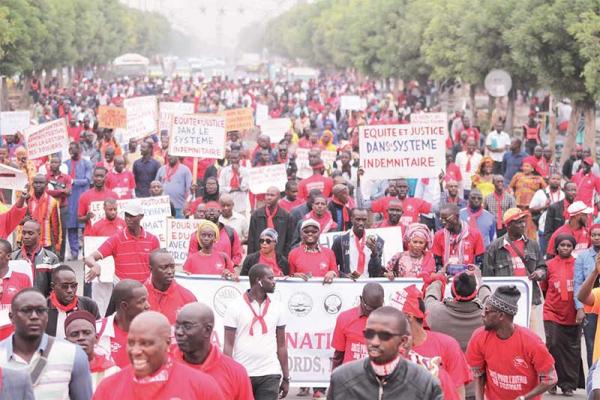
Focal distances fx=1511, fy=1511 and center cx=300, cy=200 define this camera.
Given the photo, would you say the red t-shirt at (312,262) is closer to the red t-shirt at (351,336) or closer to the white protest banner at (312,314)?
the white protest banner at (312,314)

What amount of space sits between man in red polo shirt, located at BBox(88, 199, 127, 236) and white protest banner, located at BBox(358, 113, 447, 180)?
3.92 m

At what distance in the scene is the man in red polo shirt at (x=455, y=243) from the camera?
12914mm

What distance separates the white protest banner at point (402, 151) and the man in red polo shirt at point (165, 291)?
25.1 feet

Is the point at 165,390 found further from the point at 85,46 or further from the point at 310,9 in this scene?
the point at 310,9

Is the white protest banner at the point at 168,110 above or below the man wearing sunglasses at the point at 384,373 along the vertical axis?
above

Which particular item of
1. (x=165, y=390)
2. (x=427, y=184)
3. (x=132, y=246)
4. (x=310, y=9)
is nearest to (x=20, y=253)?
(x=132, y=246)

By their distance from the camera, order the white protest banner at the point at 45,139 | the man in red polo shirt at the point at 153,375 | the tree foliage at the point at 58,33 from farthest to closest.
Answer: the tree foliage at the point at 58,33 → the white protest banner at the point at 45,139 → the man in red polo shirt at the point at 153,375

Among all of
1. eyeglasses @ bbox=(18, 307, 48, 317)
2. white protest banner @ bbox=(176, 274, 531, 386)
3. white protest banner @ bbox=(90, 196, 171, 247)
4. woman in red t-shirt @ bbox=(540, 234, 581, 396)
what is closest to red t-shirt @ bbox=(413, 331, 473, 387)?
eyeglasses @ bbox=(18, 307, 48, 317)

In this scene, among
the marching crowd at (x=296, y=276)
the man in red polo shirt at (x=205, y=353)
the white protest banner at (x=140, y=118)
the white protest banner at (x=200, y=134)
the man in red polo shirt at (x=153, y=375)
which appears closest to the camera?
the man in red polo shirt at (x=153, y=375)

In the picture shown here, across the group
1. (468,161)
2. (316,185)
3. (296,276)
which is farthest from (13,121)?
(296,276)

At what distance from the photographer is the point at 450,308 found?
30.9 ft

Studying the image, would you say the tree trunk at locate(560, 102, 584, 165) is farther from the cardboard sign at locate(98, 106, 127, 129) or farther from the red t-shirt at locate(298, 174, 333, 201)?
the red t-shirt at locate(298, 174, 333, 201)

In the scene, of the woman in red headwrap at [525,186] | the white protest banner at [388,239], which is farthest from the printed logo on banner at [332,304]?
the woman in red headwrap at [525,186]

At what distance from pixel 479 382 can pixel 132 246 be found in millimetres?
4173
